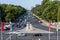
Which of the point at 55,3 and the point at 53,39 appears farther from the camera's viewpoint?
the point at 55,3

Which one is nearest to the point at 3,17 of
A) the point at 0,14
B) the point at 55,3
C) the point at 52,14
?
the point at 0,14

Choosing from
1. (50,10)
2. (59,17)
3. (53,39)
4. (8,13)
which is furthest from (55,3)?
(53,39)

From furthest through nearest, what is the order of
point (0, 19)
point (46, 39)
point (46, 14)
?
point (46, 14) < point (0, 19) < point (46, 39)

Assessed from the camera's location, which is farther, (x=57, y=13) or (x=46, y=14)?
(x=46, y=14)

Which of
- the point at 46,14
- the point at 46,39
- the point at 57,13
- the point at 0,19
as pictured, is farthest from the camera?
the point at 46,14

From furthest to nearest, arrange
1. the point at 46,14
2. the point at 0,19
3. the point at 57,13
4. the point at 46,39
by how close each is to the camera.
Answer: the point at 46,14 → the point at 57,13 → the point at 0,19 → the point at 46,39

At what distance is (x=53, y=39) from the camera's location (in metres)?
34.6

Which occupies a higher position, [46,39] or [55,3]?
[55,3]

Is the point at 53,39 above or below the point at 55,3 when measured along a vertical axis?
below

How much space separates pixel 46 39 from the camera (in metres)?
34.5

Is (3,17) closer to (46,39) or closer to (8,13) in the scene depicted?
(8,13)

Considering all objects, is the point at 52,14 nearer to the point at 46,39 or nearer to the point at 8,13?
the point at 8,13

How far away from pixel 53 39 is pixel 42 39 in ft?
4.84

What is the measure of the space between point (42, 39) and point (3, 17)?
48409 millimetres
